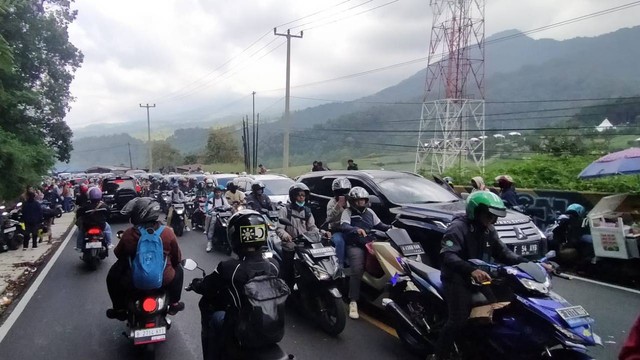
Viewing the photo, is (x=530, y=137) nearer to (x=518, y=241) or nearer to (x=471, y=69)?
(x=471, y=69)

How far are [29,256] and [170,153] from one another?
93.3 m

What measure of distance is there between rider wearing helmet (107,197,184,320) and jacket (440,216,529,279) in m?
2.76

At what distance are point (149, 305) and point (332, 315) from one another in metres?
2.09

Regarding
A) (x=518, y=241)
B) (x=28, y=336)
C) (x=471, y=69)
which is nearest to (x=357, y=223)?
(x=518, y=241)

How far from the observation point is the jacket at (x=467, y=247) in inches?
160

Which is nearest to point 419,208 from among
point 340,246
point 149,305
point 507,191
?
point 340,246

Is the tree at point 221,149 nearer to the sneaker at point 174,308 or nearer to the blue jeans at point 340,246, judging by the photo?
the blue jeans at point 340,246

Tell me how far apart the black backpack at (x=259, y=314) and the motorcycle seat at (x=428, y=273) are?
174 cm

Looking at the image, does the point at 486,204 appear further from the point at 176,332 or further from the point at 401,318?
the point at 176,332

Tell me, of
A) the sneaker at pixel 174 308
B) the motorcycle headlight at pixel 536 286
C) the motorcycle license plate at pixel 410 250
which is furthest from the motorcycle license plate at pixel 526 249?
the sneaker at pixel 174 308

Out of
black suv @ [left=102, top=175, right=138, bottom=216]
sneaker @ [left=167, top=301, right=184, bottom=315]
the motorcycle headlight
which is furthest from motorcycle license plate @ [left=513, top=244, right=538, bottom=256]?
black suv @ [left=102, top=175, right=138, bottom=216]

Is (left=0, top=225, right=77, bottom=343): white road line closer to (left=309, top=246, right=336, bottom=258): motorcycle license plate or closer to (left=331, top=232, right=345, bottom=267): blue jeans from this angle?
(left=309, top=246, right=336, bottom=258): motorcycle license plate

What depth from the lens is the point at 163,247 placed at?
4.95 metres

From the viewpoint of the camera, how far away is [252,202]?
31.1 feet
